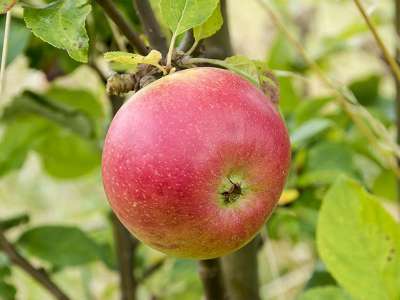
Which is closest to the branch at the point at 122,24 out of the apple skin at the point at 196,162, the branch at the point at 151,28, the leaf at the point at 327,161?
the branch at the point at 151,28

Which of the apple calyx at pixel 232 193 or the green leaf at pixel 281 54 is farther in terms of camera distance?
the green leaf at pixel 281 54

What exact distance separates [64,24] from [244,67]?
0.48ft

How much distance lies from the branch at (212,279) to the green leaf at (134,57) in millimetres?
243

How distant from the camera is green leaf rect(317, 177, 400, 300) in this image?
778 mm

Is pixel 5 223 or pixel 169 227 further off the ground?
pixel 169 227

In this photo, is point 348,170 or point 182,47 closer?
point 182,47

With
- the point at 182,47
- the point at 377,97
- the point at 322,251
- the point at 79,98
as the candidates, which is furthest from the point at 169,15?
the point at 377,97

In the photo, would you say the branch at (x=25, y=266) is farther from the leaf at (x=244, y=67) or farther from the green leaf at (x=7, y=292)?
the leaf at (x=244, y=67)

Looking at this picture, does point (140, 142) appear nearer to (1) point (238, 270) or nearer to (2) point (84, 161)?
(1) point (238, 270)

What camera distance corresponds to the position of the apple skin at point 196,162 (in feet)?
1.76

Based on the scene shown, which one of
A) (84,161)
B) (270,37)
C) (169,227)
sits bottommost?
(270,37)

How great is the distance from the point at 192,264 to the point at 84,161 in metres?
0.31

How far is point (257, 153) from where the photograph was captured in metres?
0.56

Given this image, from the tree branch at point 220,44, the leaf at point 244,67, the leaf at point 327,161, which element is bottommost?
the leaf at point 327,161
